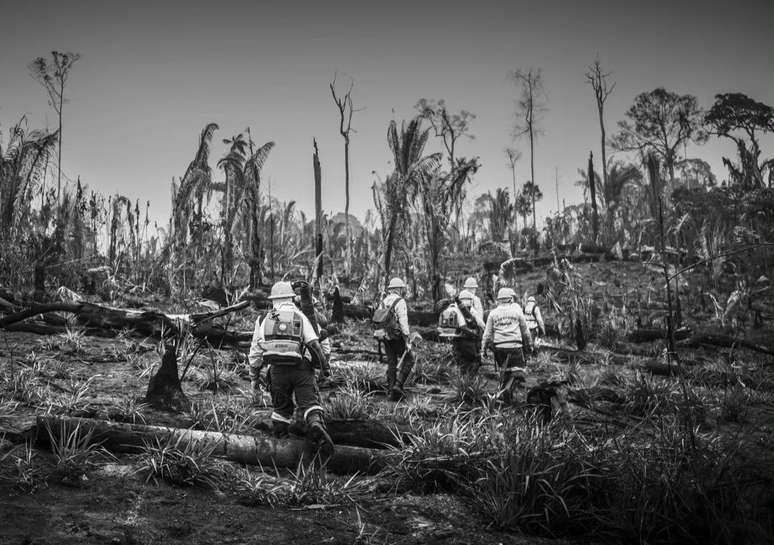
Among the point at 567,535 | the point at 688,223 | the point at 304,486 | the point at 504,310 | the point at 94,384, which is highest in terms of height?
the point at 688,223

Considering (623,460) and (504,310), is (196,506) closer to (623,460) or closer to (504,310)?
(623,460)

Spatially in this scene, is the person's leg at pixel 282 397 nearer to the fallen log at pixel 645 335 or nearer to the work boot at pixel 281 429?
the work boot at pixel 281 429

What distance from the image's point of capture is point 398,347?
324 inches

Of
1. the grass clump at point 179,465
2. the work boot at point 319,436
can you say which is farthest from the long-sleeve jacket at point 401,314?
the grass clump at point 179,465

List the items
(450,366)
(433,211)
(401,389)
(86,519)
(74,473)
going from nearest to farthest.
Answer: (86,519)
(74,473)
(401,389)
(450,366)
(433,211)

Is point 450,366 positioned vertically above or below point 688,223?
below

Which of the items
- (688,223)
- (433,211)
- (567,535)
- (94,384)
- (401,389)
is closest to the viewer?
(567,535)

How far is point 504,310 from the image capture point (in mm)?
8039

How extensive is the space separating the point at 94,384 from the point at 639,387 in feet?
29.0

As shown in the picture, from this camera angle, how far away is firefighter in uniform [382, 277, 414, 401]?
A: 8.05m

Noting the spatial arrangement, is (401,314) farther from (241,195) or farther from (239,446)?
(241,195)

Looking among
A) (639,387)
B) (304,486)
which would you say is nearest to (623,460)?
(304,486)

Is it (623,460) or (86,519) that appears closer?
(86,519)

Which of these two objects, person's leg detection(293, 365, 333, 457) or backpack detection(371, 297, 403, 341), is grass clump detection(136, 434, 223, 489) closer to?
person's leg detection(293, 365, 333, 457)
